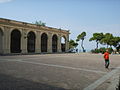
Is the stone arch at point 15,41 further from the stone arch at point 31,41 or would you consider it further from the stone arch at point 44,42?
the stone arch at point 44,42

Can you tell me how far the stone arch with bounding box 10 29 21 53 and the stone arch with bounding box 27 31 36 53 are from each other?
119 inches

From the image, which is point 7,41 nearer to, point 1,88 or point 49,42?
point 49,42

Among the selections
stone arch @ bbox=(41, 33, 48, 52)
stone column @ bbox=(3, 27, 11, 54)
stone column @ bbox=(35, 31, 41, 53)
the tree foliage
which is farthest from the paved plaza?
the tree foliage

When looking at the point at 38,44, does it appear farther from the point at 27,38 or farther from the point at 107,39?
the point at 107,39

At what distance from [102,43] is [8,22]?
1735 inches

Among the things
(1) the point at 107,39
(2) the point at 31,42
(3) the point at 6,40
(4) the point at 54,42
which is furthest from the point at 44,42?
(1) the point at 107,39

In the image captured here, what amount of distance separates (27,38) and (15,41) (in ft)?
11.5

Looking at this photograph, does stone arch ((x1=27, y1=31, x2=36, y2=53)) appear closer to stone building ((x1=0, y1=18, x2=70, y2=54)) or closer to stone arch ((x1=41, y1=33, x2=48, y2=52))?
stone building ((x1=0, y1=18, x2=70, y2=54))

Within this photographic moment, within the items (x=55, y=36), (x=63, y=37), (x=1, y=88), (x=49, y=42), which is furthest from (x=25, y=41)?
(x=1, y=88)

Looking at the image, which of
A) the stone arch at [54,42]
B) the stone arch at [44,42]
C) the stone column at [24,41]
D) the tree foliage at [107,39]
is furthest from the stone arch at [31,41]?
the tree foliage at [107,39]

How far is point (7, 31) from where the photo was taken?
33844mm

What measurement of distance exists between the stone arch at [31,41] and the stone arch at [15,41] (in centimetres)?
302

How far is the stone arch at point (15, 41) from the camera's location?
35562mm

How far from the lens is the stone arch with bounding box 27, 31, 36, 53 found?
39625mm
